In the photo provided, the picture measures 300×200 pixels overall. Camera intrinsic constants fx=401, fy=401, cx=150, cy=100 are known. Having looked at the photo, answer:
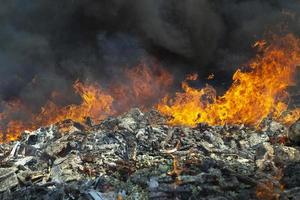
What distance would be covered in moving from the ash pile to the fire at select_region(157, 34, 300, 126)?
240 centimetres

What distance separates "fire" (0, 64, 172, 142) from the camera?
1135 inches

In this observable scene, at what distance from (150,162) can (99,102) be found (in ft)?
43.4

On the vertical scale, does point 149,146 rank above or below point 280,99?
below

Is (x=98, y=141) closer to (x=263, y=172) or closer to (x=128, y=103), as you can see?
(x=263, y=172)

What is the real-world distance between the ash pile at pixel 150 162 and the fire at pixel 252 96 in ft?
7.87

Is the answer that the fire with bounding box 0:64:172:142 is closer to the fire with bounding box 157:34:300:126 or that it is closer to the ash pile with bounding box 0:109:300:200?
the fire with bounding box 157:34:300:126

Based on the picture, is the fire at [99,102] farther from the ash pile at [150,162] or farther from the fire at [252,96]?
the ash pile at [150,162]

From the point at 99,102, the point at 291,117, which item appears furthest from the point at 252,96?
the point at 99,102

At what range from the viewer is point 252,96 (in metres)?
24.5

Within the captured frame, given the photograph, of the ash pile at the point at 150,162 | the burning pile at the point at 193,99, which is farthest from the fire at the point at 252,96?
the ash pile at the point at 150,162

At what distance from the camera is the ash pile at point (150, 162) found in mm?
13953

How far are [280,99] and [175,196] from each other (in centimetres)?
1351

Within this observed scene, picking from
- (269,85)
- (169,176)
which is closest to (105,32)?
(269,85)

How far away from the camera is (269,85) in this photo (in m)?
25.1
